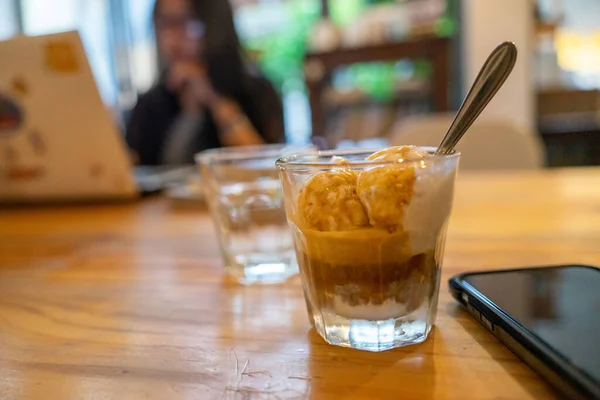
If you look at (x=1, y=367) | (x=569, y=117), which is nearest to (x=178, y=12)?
(x=1, y=367)

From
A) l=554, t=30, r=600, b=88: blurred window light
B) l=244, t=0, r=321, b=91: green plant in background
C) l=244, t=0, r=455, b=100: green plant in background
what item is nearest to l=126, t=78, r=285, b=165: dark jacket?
l=244, t=0, r=455, b=100: green plant in background

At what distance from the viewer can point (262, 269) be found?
0.51 m

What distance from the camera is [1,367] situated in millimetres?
322

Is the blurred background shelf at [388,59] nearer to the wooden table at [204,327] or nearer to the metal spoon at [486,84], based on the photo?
the wooden table at [204,327]

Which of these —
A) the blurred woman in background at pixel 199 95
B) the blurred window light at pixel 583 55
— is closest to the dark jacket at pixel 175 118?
the blurred woman in background at pixel 199 95

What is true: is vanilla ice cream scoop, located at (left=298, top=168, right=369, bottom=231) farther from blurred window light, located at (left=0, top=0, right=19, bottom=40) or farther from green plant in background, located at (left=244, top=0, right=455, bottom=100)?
blurred window light, located at (left=0, top=0, right=19, bottom=40)

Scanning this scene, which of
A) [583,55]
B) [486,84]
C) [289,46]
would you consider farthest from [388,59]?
[486,84]

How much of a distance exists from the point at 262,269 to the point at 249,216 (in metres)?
0.07

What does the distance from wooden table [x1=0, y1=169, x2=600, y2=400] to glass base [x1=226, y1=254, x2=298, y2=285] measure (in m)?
0.02

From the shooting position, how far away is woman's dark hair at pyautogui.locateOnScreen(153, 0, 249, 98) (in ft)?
5.54

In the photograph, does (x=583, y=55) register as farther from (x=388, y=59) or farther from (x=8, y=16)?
(x=8, y=16)

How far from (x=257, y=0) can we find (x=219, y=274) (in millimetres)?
2804

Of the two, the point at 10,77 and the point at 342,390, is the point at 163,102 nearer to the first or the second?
the point at 10,77

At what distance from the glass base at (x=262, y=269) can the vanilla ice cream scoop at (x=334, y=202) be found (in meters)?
0.17
